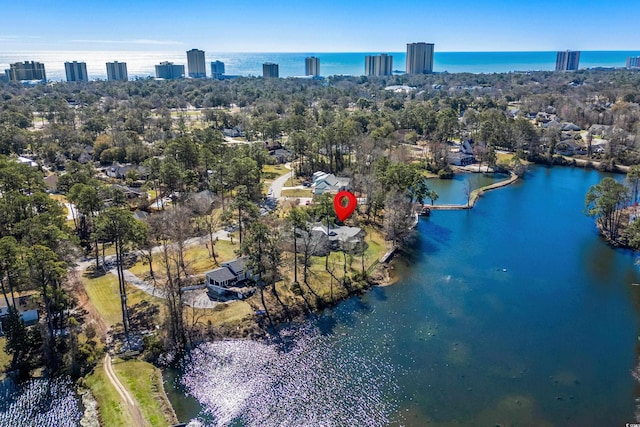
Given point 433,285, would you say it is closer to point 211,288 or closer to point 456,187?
point 211,288

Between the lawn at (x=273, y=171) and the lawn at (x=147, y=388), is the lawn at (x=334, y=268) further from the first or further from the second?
the lawn at (x=273, y=171)

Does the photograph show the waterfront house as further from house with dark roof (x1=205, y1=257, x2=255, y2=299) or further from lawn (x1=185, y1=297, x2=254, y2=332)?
lawn (x1=185, y1=297, x2=254, y2=332)

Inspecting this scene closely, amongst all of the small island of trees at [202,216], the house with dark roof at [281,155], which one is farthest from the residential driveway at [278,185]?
the house with dark roof at [281,155]

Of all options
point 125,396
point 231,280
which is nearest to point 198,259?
point 231,280

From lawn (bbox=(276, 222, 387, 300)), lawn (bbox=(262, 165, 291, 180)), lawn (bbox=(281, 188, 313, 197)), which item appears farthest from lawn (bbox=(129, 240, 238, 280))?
lawn (bbox=(262, 165, 291, 180))

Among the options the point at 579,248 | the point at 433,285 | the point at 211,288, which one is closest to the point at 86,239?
the point at 211,288

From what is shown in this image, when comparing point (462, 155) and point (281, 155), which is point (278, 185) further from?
point (462, 155)
